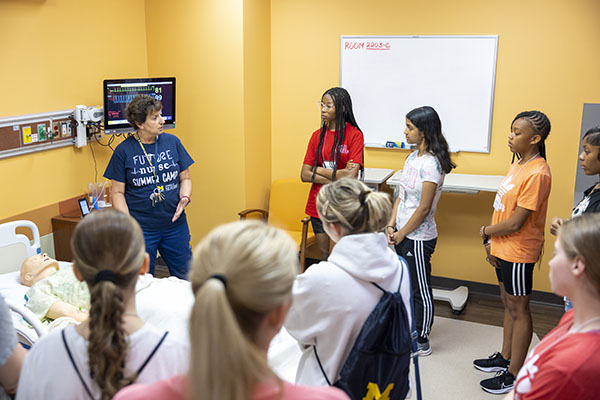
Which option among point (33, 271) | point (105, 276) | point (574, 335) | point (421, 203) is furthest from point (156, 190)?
point (574, 335)

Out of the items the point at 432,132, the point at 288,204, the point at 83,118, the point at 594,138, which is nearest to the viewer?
the point at 594,138

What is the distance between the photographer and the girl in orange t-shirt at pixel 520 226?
287cm

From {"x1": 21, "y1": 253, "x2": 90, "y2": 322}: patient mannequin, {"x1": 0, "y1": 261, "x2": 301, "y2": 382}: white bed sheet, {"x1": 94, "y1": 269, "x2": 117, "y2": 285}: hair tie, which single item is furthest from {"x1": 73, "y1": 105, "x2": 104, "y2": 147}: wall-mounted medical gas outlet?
{"x1": 94, "y1": 269, "x2": 117, "y2": 285}: hair tie

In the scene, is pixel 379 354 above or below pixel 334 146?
below

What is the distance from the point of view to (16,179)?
358 centimetres

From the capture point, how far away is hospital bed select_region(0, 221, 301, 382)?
2250mm

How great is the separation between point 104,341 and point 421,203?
2371 millimetres

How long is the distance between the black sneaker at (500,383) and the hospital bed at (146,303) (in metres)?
1.26

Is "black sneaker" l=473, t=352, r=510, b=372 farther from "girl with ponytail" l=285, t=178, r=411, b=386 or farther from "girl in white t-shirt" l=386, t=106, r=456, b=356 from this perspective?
"girl with ponytail" l=285, t=178, r=411, b=386

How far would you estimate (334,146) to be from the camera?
149 inches

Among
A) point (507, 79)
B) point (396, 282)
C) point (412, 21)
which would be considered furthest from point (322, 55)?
point (396, 282)

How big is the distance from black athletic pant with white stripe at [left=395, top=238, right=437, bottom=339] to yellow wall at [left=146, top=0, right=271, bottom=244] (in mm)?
1717

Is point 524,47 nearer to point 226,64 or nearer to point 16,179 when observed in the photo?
point 226,64

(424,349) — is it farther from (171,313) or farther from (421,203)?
(171,313)
